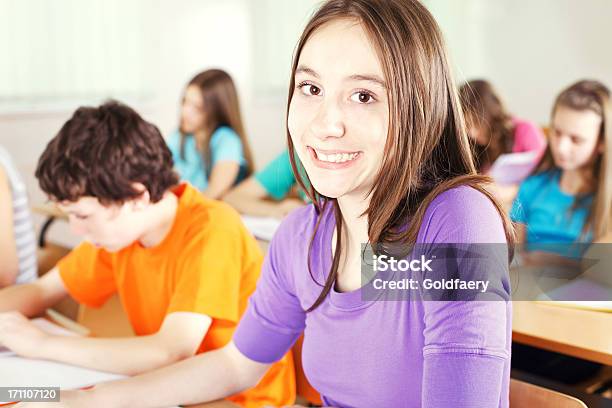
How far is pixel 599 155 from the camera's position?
2.32 meters

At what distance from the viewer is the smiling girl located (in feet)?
2.64

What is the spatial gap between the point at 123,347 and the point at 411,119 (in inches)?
27.6

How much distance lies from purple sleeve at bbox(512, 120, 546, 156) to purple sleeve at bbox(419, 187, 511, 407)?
2927 millimetres

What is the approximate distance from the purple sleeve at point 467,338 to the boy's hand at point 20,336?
2.52 ft

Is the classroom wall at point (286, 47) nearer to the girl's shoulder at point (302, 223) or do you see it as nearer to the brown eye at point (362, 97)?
the girl's shoulder at point (302, 223)

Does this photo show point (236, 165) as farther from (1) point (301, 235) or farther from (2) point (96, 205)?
(1) point (301, 235)

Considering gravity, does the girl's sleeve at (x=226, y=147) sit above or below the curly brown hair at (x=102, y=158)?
below

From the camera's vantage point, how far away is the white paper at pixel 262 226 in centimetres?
208

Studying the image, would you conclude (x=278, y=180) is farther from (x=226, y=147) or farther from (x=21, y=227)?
(x=21, y=227)

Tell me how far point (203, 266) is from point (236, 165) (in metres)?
1.82

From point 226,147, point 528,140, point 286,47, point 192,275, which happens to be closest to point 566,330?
point 192,275

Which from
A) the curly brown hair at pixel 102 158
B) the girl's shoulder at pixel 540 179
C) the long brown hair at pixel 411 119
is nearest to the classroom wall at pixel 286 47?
the girl's shoulder at pixel 540 179

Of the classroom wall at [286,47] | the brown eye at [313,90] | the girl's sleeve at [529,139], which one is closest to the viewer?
the brown eye at [313,90]

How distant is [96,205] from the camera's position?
133 centimetres
